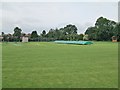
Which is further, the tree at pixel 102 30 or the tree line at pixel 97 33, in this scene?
the tree at pixel 102 30

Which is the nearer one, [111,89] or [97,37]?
[111,89]

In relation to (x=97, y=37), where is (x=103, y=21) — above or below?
above

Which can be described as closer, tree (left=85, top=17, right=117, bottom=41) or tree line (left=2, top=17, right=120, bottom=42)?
tree line (left=2, top=17, right=120, bottom=42)

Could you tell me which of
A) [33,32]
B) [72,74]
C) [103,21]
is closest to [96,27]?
[103,21]

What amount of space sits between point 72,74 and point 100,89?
1.70 meters

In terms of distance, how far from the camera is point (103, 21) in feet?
200

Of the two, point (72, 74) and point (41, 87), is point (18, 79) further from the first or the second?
point (72, 74)

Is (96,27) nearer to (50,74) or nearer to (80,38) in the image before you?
(80,38)

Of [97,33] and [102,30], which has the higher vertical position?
[102,30]

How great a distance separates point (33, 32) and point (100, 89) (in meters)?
66.6

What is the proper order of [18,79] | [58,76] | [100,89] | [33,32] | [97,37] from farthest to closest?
[33,32] < [97,37] < [58,76] < [18,79] < [100,89]

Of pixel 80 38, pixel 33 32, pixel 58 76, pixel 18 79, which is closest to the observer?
pixel 18 79

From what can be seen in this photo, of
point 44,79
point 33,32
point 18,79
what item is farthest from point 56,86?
point 33,32

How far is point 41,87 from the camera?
4.61 meters
